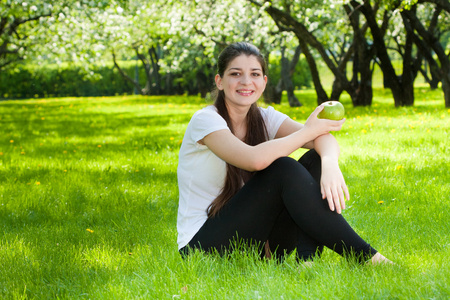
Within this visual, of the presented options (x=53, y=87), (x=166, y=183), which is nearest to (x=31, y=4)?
(x=166, y=183)

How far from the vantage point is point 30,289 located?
293cm

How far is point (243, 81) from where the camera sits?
10.7 ft

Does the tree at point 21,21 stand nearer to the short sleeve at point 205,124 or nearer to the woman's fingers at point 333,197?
the short sleeve at point 205,124

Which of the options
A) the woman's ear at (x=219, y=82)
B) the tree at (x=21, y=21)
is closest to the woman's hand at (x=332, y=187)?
the woman's ear at (x=219, y=82)

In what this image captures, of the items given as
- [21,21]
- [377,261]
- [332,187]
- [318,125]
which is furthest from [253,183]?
[21,21]

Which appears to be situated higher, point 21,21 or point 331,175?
point 21,21

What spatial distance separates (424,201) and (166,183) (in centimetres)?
266

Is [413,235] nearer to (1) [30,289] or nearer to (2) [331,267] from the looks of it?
(2) [331,267]

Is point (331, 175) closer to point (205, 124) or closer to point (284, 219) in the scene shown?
point (284, 219)

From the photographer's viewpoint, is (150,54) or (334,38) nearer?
(334,38)

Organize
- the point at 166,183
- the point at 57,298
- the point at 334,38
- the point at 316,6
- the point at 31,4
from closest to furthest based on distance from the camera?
the point at 57,298
the point at 166,183
the point at 31,4
the point at 316,6
the point at 334,38

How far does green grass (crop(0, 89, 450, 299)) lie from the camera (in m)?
2.62

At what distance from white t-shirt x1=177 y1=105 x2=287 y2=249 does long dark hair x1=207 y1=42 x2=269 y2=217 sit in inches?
2.5

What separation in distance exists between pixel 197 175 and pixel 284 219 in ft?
1.94
